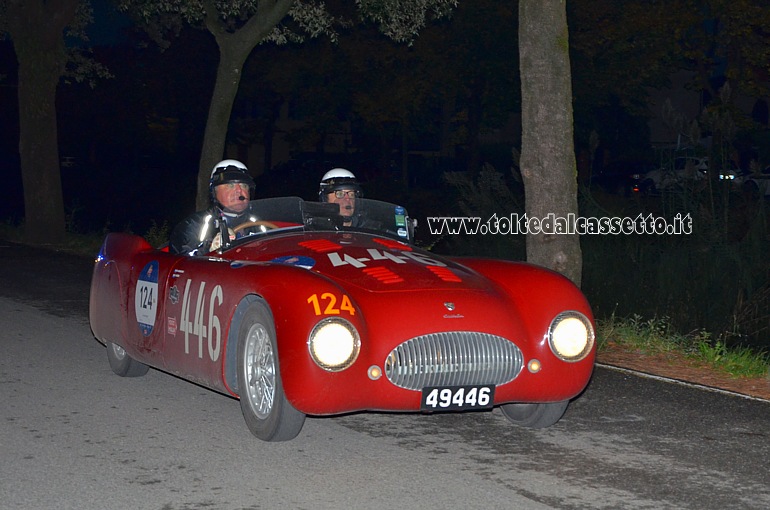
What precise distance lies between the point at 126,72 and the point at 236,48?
128 feet

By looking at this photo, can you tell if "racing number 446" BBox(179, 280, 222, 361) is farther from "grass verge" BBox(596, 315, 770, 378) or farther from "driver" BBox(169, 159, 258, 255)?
"grass verge" BBox(596, 315, 770, 378)

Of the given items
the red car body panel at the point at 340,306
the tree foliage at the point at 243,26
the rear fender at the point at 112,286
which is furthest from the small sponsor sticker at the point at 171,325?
the tree foliage at the point at 243,26

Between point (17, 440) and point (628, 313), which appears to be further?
point (628, 313)

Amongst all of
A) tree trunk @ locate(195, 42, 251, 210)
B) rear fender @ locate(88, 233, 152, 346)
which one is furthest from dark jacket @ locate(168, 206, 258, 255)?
tree trunk @ locate(195, 42, 251, 210)

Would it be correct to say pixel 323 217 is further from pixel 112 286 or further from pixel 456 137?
pixel 456 137

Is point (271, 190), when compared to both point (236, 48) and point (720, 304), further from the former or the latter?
point (720, 304)

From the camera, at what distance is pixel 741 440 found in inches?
269

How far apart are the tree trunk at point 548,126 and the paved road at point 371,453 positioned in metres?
2.55

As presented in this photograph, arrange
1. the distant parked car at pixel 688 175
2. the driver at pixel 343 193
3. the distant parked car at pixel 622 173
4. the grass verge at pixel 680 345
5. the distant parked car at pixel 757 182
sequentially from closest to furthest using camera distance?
the driver at pixel 343 193 → the grass verge at pixel 680 345 → the distant parked car at pixel 757 182 → the distant parked car at pixel 688 175 → the distant parked car at pixel 622 173

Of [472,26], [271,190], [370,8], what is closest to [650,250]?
[370,8]

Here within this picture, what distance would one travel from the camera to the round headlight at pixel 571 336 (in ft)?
21.8

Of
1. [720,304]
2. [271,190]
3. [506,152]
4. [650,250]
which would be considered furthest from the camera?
[506,152]

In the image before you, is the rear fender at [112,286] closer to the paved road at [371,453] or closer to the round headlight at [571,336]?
the paved road at [371,453]

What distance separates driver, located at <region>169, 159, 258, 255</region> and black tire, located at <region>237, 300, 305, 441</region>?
1522 mm
